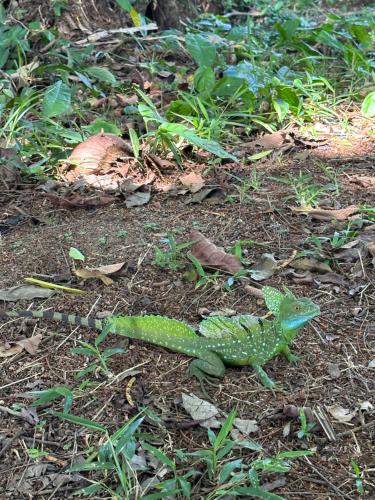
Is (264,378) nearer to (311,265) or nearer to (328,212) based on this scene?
(311,265)

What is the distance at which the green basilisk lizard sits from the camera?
2.51 metres

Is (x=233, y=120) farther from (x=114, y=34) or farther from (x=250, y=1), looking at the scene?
(x=250, y=1)

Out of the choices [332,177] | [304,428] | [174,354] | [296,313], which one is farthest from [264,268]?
[332,177]

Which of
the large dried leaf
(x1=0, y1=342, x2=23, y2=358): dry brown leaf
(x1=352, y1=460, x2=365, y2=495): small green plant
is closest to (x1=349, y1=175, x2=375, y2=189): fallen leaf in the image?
the large dried leaf

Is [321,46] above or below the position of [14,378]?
below

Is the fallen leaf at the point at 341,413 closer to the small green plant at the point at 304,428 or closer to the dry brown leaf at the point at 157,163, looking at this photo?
the small green plant at the point at 304,428

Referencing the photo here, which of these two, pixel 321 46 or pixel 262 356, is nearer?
pixel 262 356

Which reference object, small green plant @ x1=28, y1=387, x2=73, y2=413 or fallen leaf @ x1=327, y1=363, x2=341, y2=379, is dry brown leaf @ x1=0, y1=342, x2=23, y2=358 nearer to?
small green plant @ x1=28, y1=387, x2=73, y2=413

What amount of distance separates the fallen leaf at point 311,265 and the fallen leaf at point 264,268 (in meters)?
0.10

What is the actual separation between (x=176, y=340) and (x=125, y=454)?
604mm

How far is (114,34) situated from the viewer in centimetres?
→ 586

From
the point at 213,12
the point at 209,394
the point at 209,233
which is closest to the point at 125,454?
the point at 209,394

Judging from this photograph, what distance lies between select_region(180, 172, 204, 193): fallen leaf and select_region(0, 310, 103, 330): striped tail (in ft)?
4.28

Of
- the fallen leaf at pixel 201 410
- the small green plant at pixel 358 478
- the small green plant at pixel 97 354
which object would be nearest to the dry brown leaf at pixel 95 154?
the small green plant at pixel 97 354
